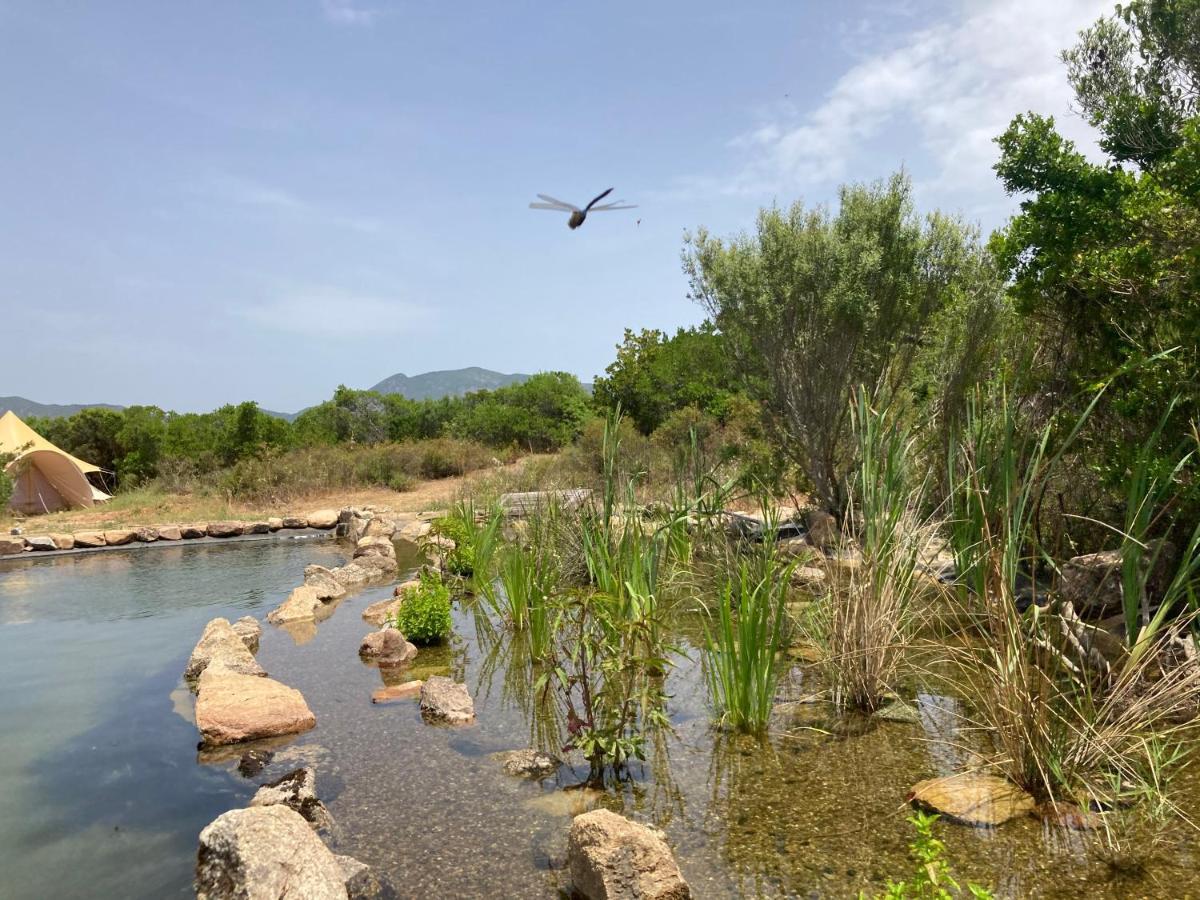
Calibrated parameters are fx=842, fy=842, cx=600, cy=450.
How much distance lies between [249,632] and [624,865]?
5340 mm

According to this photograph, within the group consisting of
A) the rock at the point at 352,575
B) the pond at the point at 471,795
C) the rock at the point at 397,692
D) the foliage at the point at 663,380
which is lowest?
the pond at the point at 471,795

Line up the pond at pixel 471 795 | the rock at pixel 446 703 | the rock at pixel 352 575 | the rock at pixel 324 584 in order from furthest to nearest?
the rock at pixel 352 575 < the rock at pixel 324 584 < the rock at pixel 446 703 < the pond at pixel 471 795

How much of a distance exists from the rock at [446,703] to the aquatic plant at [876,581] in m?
2.12

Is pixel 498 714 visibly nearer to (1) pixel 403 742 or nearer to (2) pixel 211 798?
(1) pixel 403 742

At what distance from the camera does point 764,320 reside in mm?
11031

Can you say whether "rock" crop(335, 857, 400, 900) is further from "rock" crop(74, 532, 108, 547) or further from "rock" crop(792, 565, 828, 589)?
"rock" crop(74, 532, 108, 547)

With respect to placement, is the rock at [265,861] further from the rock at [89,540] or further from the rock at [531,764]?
the rock at [89,540]

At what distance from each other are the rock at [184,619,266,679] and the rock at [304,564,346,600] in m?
2.49

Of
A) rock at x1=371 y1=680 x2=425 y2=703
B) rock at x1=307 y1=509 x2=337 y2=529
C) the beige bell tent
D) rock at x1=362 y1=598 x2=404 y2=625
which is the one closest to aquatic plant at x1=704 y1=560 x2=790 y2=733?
rock at x1=371 y1=680 x2=425 y2=703

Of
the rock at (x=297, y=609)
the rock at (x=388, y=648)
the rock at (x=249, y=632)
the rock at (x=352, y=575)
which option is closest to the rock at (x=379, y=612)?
the rock at (x=297, y=609)

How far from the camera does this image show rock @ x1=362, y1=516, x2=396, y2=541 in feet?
44.4

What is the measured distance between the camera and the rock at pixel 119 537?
560 inches

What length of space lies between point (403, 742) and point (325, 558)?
838cm

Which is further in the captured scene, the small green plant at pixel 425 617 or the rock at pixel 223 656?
the small green plant at pixel 425 617
